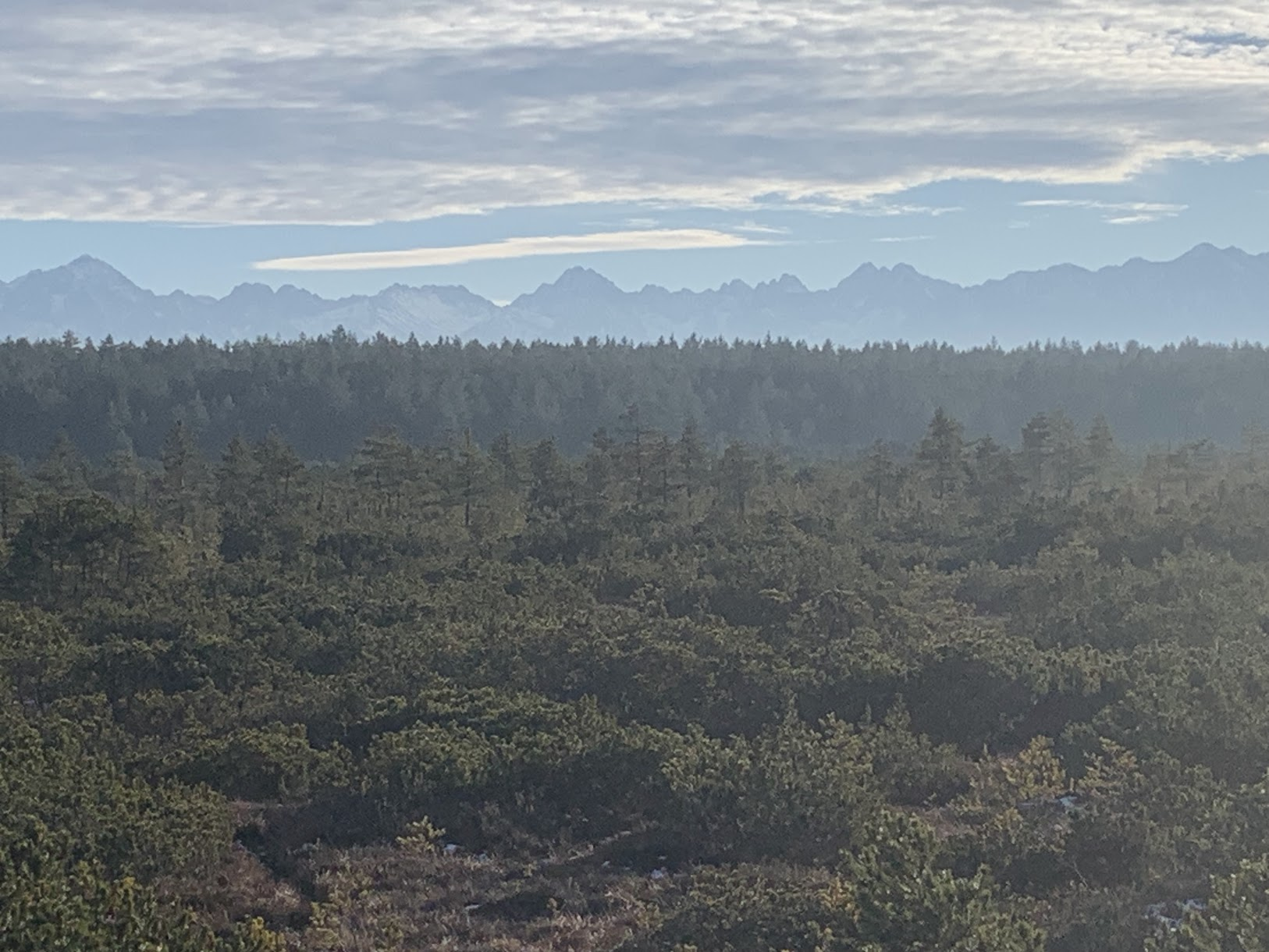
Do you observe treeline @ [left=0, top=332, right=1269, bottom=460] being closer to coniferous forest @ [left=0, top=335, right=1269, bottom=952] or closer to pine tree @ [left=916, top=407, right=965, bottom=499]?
pine tree @ [left=916, top=407, right=965, bottom=499]

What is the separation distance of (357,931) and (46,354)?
11364 centimetres

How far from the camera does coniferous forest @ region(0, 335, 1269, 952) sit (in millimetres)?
12539

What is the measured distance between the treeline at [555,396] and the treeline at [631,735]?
59.3m

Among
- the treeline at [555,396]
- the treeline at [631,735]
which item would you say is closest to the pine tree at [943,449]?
the treeline at [631,735]

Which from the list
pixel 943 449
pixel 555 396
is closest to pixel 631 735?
pixel 943 449

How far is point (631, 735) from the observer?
17312 millimetres

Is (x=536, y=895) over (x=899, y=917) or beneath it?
beneath

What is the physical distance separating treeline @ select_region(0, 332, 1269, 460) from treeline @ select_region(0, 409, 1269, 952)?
59.3 meters

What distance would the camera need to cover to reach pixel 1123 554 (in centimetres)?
3219

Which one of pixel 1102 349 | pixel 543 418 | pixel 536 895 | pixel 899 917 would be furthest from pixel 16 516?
pixel 1102 349

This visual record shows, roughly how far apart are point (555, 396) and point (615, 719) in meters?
86.2

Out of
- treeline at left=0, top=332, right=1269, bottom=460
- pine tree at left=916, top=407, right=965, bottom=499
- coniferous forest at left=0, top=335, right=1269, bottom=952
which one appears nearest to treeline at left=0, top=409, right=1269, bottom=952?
coniferous forest at left=0, top=335, right=1269, bottom=952

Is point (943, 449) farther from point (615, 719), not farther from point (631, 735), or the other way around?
point (631, 735)

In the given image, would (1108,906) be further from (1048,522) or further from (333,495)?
(333,495)
